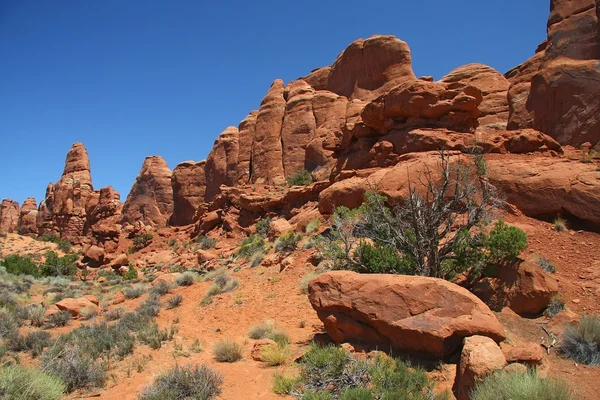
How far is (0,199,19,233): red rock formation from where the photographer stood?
6545 cm

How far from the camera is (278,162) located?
34.8m

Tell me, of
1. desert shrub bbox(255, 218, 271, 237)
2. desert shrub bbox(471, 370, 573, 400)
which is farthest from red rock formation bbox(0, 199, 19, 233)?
desert shrub bbox(471, 370, 573, 400)

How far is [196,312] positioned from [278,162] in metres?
23.8

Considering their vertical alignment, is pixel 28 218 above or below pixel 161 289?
above

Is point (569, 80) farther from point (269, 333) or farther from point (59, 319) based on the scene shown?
point (59, 319)

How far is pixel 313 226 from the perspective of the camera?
16844 mm

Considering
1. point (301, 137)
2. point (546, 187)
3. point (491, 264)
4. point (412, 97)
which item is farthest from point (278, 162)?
point (491, 264)

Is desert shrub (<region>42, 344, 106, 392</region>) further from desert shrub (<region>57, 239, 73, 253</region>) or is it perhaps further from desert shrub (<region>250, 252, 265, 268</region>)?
desert shrub (<region>57, 239, 73, 253</region>)

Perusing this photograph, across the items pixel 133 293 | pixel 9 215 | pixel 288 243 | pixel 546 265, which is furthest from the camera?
pixel 9 215

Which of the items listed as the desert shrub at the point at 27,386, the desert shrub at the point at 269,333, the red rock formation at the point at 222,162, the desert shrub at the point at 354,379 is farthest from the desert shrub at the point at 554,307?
the red rock formation at the point at 222,162

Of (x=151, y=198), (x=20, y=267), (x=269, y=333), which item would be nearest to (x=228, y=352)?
(x=269, y=333)

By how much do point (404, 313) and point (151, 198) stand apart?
48.5m

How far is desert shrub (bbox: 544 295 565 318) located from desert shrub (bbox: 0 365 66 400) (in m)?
8.10

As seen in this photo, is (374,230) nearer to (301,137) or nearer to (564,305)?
(564,305)
